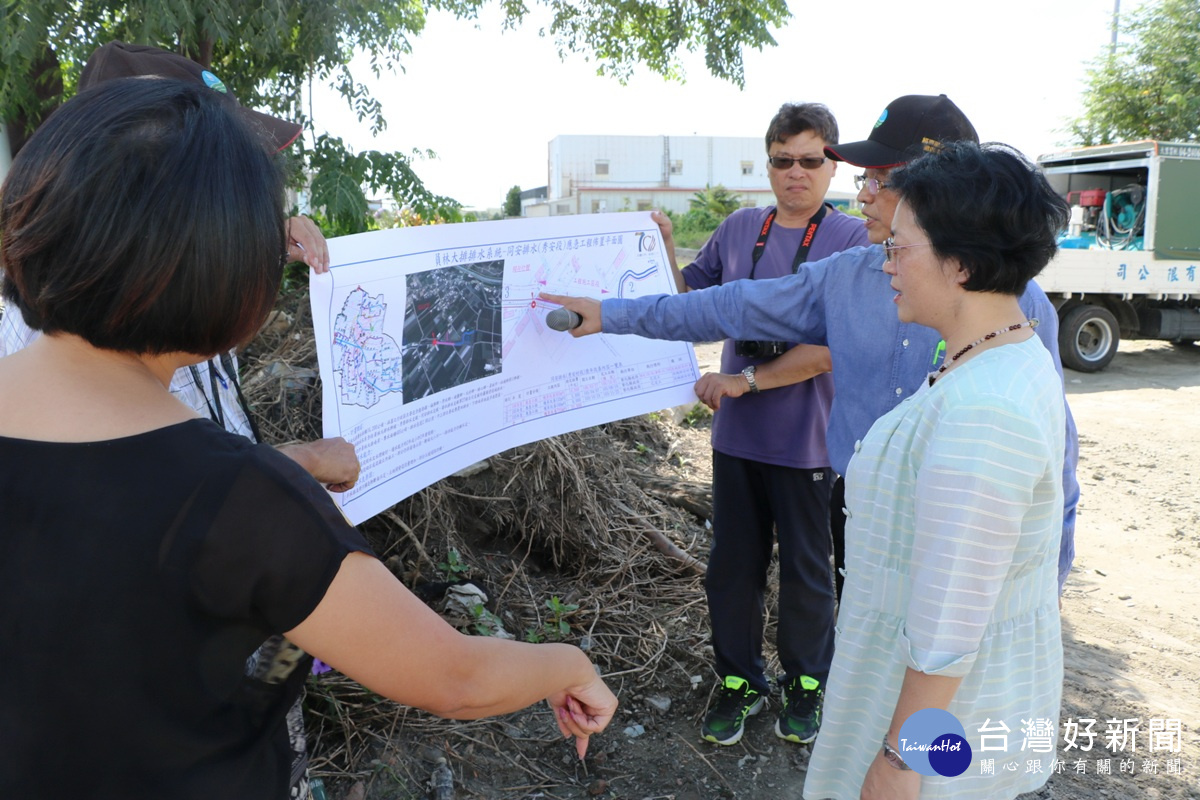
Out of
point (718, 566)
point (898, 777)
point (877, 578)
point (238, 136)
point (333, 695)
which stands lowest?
point (333, 695)

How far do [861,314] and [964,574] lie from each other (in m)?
1.02

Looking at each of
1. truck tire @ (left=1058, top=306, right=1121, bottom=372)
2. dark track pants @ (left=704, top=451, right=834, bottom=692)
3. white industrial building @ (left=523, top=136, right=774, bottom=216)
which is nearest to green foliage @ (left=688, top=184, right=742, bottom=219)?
white industrial building @ (left=523, top=136, right=774, bottom=216)

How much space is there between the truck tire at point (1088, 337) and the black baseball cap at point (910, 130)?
10.2 m

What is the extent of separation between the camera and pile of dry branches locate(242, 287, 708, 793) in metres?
3.01

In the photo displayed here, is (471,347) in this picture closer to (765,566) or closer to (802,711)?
(765,566)

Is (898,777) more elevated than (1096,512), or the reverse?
(898,777)

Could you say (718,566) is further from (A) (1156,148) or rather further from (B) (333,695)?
(A) (1156,148)

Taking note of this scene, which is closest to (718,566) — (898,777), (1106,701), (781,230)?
(781,230)

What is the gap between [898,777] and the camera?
161 centimetres

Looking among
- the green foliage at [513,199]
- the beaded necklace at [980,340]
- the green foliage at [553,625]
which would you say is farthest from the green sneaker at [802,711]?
the green foliage at [513,199]

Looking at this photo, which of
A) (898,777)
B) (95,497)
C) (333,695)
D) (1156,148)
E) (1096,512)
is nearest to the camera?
(95,497)

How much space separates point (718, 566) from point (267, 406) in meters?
1.95

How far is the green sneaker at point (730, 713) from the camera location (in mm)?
3139

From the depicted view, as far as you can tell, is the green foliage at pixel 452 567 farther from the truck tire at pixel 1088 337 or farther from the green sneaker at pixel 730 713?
the truck tire at pixel 1088 337
